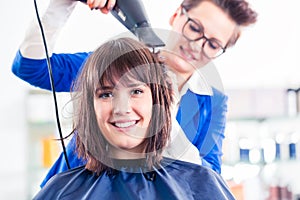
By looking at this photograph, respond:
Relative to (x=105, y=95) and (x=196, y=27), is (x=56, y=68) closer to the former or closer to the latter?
(x=105, y=95)

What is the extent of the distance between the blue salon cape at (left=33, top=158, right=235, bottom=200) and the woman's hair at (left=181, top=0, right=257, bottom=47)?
44 centimetres

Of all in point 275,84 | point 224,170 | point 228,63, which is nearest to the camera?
point 228,63

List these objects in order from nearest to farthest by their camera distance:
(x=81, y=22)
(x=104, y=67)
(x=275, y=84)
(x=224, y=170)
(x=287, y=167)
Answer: (x=104, y=67) < (x=81, y=22) < (x=224, y=170) < (x=275, y=84) < (x=287, y=167)

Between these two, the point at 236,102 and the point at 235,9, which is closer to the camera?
the point at 235,9

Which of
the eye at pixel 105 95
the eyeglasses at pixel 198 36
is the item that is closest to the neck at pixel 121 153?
the eye at pixel 105 95

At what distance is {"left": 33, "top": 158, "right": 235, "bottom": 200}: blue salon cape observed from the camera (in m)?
1.00

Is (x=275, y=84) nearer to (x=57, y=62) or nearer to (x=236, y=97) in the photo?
(x=236, y=97)

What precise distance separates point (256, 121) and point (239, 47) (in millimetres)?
622

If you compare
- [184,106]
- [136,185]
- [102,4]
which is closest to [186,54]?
[184,106]

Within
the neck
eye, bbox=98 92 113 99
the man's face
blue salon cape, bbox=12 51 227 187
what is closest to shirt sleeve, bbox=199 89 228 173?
blue salon cape, bbox=12 51 227 187

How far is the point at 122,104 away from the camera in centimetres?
98

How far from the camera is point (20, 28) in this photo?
1.31 m

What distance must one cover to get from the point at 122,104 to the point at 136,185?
190 millimetres

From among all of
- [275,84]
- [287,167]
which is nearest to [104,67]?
[275,84]
